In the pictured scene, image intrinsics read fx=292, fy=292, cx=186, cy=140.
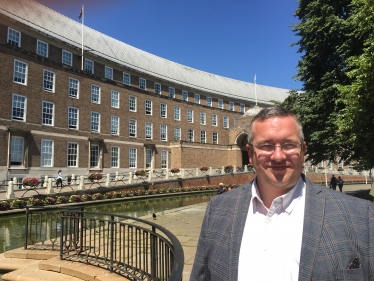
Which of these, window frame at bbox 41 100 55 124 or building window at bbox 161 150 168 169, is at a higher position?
window frame at bbox 41 100 55 124

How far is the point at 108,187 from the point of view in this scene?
953 inches

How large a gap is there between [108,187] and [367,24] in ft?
67.2


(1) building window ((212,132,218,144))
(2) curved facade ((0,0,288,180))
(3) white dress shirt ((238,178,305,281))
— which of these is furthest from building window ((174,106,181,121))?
(3) white dress shirt ((238,178,305,281))

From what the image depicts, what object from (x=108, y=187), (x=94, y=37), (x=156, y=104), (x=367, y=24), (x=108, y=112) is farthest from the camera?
(x=156, y=104)

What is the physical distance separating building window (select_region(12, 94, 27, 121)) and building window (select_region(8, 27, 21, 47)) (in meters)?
5.07

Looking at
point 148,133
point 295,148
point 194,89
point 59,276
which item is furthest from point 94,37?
point 295,148

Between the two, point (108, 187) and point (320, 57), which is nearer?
point (320, 57)

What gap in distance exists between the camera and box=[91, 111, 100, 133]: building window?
108 ft

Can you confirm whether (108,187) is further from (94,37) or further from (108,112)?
(94,37)

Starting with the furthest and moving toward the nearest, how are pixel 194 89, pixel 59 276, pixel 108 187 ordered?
pixel 194 89
pixel 108 187
pixel 59 276

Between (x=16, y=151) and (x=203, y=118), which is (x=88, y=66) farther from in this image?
(x=203, y=118)

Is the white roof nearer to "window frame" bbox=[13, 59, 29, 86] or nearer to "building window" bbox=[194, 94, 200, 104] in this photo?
"building window" bbox=[194, 94, 200, 104]

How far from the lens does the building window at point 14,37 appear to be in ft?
87.5

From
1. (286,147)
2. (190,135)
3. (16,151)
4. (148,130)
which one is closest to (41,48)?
(16,151)
